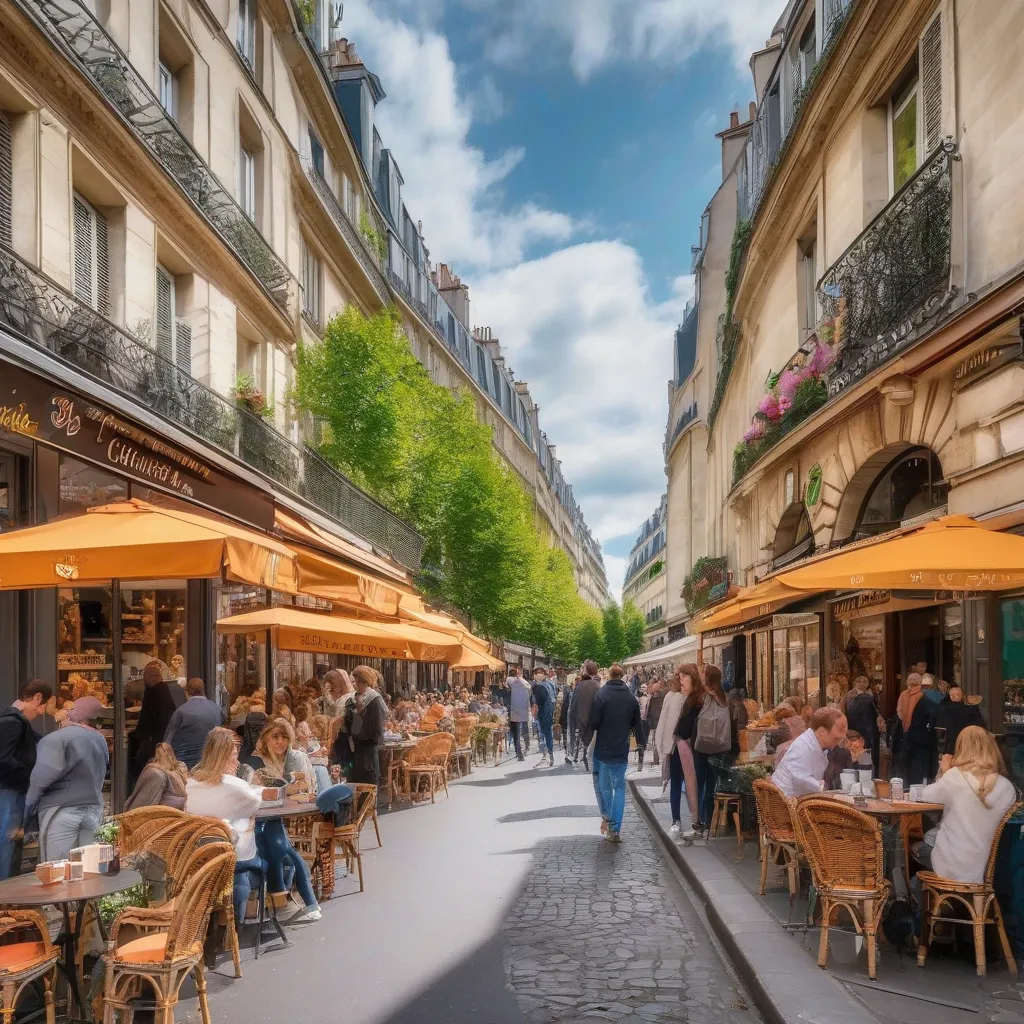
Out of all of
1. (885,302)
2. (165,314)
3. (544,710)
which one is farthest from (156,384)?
(544,710)

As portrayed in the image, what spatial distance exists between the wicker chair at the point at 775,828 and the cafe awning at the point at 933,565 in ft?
4.96

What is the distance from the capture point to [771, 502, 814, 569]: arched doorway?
1927 centimetres

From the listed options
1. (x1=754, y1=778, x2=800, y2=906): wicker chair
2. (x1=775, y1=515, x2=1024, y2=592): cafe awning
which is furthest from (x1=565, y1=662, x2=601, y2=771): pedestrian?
(x1=775, y1=515, x2=1024, y2=592): cafe awning

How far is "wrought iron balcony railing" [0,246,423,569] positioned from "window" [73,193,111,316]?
Result: 668mm

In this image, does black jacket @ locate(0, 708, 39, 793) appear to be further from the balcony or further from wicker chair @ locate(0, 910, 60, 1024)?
the balcony

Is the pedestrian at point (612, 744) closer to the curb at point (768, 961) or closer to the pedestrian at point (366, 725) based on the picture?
the curb at point (768, 961)

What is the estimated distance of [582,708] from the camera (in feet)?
59.8

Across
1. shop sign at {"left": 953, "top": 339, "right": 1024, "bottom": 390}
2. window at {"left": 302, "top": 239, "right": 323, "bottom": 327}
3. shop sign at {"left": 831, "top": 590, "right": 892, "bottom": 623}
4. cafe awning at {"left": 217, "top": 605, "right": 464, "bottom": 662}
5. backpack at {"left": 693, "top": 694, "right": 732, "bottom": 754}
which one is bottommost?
backpack at {"left": 693, "top": 694, "right": 732, "bottom": 754}

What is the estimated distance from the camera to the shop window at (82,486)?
11.3 meters

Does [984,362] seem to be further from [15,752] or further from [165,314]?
[165,314]

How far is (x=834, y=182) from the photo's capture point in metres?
15.9

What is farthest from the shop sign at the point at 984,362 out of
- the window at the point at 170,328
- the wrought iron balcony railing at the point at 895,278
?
the window at the point at 170,328

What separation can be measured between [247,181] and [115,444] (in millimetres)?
10523

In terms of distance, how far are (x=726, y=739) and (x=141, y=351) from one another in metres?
7.85
